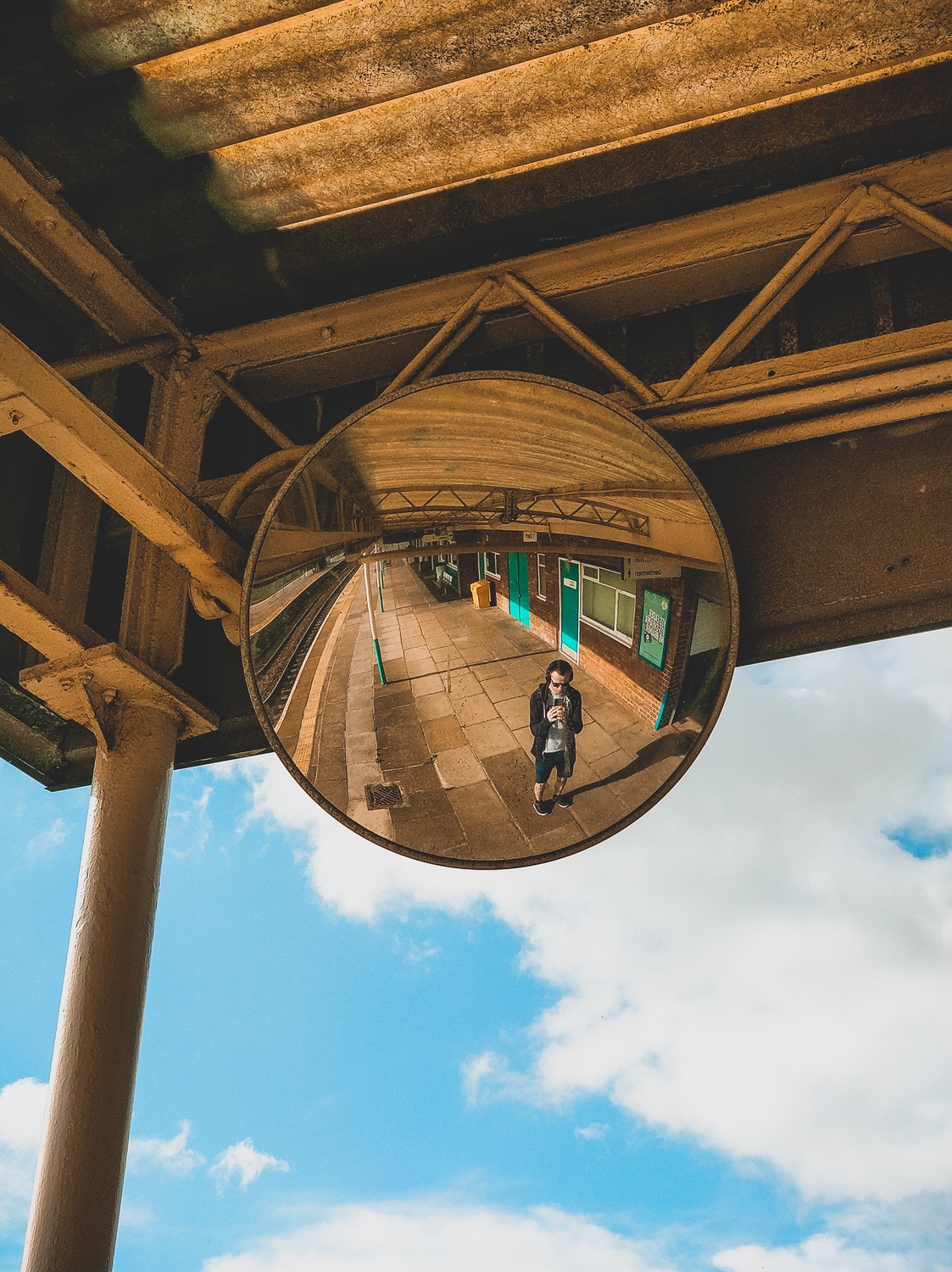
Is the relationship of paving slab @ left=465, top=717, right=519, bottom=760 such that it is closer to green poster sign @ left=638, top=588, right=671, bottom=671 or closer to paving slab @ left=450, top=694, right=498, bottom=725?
paving slab @ left=450, top=694, right=498, bottom=725

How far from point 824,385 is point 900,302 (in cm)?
94

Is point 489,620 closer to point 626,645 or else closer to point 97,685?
point 626,645

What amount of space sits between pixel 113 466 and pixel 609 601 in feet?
6.83

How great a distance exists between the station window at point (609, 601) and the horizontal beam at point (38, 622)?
7.55 feet

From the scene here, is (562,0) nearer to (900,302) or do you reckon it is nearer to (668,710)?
(900,302)

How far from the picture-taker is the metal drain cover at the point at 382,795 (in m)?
3.76

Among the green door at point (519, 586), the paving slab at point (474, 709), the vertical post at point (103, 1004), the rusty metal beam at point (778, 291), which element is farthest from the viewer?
the rusty metal beam at point (778, 291)

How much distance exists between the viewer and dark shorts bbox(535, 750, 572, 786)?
3703 millimetres

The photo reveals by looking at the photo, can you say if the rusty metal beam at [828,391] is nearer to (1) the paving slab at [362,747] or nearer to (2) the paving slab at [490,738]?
(2) the paving slab at [490,738]

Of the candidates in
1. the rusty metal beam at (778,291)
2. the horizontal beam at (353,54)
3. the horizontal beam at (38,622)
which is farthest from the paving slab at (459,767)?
the horizontal beam at (353,54)

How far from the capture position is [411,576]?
3.56m

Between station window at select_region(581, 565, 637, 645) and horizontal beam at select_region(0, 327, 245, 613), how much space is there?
1690 millimetres

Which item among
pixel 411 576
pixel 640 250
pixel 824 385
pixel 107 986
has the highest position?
pixel 640 250

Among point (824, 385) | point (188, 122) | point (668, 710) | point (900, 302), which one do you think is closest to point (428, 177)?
point (188, 122)
